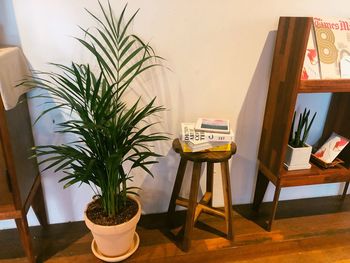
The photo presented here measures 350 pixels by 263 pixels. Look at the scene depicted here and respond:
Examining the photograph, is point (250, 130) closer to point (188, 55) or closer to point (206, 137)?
point (206, 137)

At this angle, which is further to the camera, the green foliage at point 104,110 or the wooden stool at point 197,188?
the wooden stool at point 197,188

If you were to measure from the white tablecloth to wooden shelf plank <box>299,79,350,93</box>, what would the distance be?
4.36ft

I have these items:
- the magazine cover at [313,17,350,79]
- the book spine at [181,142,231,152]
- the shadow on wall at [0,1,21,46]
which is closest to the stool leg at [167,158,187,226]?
the book spine at [181,142,231,152]

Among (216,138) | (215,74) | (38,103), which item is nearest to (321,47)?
(215,74)

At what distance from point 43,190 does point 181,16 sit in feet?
4.14

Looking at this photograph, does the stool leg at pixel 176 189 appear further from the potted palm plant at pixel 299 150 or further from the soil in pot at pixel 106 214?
the potted palm plant at pixel 299 150

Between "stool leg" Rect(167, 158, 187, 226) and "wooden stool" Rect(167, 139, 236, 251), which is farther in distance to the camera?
"stool leg" Rect(167, 158, 187, 226)

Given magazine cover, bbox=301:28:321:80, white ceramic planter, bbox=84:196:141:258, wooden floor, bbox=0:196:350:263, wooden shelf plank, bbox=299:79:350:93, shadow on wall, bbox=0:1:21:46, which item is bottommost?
wooden floor, bbox=0:196:350:263

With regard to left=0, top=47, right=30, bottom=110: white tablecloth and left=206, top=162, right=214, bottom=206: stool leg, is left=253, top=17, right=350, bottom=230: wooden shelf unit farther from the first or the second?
left=0, top=47, right=30, bottom=110: white tablecloth

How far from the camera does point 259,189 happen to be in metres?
1.92

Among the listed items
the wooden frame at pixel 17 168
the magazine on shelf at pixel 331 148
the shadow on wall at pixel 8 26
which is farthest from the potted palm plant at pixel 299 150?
the shadow on wall at pixel 8 26

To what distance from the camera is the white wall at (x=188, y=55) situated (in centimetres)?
143

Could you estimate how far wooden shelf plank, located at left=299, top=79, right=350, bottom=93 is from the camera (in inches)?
56.7

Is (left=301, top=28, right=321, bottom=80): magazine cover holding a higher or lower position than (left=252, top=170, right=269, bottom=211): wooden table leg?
higher
